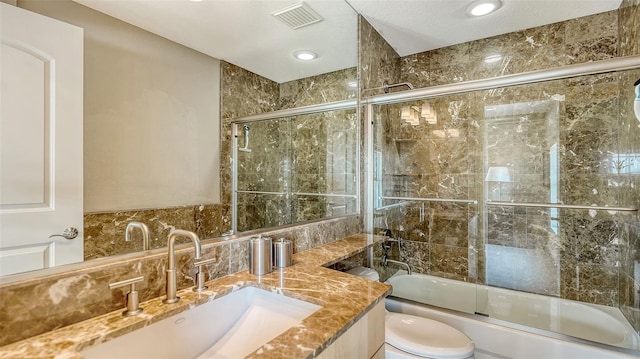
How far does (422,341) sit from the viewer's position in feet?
4.87

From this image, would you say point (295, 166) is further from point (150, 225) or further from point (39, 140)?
point (39, 140)

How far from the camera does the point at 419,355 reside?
4.55 ft

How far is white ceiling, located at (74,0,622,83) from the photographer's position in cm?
100

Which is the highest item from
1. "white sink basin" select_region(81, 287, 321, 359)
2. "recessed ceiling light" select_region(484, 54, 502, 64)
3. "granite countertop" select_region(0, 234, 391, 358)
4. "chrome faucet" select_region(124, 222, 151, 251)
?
"recessed ceiling light" select_region(484, 54, 502, 64)

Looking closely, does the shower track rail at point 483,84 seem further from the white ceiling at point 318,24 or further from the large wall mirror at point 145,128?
the large wall mirror at point 145,128

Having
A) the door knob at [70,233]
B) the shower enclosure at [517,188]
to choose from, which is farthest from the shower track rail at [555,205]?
the door knob at [70,233]

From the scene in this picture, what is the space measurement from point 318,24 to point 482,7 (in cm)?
119

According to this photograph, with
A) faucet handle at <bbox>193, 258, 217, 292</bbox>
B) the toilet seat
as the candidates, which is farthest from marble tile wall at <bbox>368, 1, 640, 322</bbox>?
faucet handle at <bbox>193, 258, 217, 292</bbox>

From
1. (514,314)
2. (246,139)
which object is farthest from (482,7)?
(514,314)

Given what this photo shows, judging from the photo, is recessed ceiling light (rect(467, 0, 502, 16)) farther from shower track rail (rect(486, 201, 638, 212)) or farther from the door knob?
the door knob

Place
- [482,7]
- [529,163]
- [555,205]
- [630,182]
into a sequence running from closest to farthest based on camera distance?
[630,182] < [482,7] < [555,205] < [529,163]

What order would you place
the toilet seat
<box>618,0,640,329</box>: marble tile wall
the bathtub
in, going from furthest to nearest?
<box>618,0,640,329</box>: marble tile wall < the bathtub < the toilet seat

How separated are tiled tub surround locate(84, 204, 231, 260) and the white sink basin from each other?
24 centimetres

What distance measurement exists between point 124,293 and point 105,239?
158 mm
